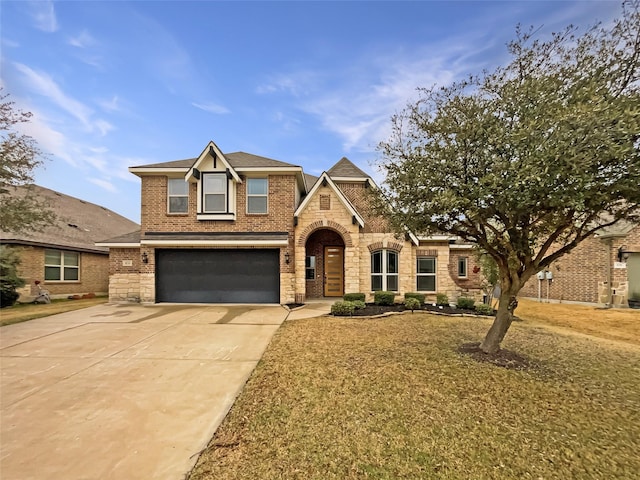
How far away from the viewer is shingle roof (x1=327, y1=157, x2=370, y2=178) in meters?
14.5

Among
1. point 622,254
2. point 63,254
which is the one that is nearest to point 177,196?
point 63,254

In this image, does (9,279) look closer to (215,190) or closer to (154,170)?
(154,170)

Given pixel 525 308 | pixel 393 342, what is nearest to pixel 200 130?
pixel 393 342

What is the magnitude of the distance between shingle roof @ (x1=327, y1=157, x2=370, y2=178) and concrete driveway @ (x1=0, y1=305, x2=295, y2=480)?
8817mm

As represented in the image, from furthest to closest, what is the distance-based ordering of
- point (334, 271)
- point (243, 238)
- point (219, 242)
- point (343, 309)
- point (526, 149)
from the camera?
point (334, 271)
point (243, 238)
point (219, 242)
point (343, 309)
point (526, 149)

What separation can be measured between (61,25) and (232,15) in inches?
217

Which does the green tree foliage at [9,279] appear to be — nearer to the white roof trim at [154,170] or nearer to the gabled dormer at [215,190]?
the white roof trim at [154,170]

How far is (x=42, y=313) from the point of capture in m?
10.6

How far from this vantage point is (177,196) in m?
12.9

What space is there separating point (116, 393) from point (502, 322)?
24.0ft

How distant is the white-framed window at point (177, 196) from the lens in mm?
12938

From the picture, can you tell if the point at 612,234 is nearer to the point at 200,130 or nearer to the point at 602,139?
the point at 602,139

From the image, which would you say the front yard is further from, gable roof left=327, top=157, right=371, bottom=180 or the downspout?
the downspout

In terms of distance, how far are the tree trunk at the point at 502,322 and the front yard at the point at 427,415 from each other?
650 mm
